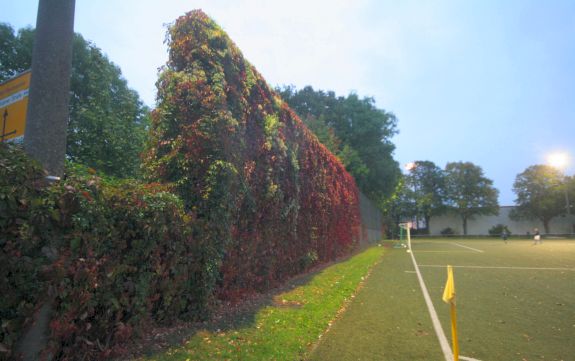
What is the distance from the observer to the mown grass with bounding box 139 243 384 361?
15.6ft

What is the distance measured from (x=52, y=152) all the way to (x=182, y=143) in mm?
2738

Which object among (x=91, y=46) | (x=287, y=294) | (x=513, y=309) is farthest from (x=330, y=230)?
(x=91, y=46)

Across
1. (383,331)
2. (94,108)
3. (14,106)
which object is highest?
(94,108)

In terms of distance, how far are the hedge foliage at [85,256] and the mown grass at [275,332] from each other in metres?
0.73

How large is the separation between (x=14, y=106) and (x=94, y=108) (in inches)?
484

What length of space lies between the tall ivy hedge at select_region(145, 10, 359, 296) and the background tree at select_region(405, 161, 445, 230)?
70.1 meters

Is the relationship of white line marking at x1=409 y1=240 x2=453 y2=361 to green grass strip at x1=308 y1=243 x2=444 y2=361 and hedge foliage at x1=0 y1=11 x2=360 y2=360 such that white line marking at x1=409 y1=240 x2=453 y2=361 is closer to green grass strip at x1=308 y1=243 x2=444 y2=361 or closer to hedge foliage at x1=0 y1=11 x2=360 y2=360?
green grass strip at x1=308 y1=243 x2=444 y2=361

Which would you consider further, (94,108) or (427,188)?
(427,188)

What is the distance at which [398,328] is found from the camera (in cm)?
634

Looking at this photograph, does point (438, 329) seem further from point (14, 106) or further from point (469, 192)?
point (469, 192)

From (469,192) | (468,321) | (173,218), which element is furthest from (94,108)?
(469,192)

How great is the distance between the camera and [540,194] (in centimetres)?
6969

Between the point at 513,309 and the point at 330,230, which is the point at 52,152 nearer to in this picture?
the point at 513,309

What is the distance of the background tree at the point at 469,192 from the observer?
73750 mm
